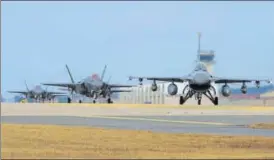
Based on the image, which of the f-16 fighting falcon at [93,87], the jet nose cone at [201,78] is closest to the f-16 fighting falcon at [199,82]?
the jet nose cone at [201,78]

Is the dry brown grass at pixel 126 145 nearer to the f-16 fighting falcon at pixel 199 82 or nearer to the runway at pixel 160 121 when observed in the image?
the runway at pixel 160 121

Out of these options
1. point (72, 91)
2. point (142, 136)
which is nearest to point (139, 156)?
point (142, 136)

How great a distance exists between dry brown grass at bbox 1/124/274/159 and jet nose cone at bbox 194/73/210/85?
5158 cm

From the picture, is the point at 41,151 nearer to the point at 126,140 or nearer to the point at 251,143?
the point at 126,140

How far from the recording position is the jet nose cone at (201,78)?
73688 millimetres

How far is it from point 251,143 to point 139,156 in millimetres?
6222

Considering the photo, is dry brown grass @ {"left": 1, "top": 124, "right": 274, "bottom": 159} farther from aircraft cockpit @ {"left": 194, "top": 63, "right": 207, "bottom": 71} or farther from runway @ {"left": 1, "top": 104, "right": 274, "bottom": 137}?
aircraft cockpit @ {"left": 194, "top": 63, "right": 207, "bottom": 71}

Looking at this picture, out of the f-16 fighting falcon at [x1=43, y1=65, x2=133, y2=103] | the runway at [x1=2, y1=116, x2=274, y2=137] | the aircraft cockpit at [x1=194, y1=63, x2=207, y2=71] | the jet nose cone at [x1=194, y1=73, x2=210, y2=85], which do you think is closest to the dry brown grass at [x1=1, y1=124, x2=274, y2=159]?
the runway at [x1=2, y1=116, x2=274, y2=137]

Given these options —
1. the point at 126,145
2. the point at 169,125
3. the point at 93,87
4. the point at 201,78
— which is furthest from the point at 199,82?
the point at 126,145

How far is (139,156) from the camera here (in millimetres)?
14414

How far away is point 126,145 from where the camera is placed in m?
17.6

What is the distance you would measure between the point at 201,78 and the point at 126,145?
186ft

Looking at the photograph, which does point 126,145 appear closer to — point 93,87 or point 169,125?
point 169,125

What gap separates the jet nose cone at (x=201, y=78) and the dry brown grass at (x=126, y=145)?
169ft
